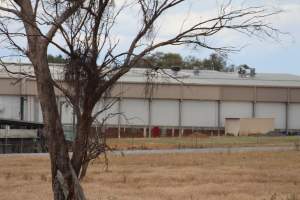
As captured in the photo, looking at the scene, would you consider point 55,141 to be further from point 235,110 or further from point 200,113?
point 235,110

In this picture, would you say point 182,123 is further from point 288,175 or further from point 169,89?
point 288,175

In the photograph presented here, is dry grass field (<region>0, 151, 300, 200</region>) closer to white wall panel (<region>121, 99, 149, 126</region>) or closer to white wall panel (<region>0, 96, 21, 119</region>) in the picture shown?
white wall panel (<region>0, 96, 21, 119</region>)

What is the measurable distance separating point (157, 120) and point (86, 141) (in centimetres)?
9162

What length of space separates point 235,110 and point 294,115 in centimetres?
989

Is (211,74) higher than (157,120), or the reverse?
(211,74)

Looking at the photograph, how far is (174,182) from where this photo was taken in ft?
77.2

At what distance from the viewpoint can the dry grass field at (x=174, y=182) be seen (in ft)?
60.7

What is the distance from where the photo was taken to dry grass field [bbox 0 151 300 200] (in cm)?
1850

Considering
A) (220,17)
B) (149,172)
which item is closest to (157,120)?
(149,172)

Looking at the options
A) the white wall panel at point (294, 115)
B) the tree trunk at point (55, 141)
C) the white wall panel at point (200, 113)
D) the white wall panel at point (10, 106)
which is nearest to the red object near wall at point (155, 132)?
the white wall panel at point (200, 113)

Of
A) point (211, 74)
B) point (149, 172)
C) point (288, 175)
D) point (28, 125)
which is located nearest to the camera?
point (288, 175)

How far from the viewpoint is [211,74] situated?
4186 inches

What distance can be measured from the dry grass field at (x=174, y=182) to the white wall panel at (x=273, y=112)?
69.0 m

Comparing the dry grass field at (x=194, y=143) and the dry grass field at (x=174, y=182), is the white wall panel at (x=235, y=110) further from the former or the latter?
the dry grass field at (x=174, y=182)
